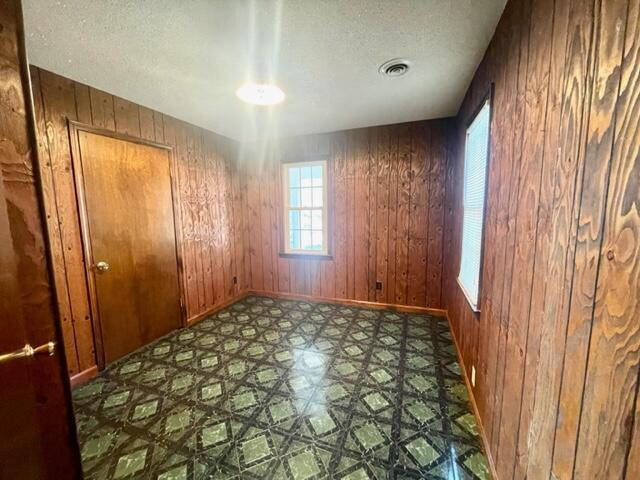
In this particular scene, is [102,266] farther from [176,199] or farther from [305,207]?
[305,207]

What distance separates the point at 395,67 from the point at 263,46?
3.03ft

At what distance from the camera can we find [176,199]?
2.90 m

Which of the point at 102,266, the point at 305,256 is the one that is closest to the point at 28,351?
the point at 102,266

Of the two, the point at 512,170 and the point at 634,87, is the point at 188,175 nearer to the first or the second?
the point at 512,170

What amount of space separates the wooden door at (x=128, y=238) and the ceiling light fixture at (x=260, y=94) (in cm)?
113

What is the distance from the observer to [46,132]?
1879mm

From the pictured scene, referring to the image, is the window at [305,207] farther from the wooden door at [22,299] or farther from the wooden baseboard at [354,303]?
the wooden door at [22,299]

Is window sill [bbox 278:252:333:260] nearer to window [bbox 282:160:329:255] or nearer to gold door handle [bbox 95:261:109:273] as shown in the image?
window [bbox 282:160:329:255]

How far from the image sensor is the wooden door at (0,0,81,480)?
72 cm

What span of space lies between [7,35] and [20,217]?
20.0 inches

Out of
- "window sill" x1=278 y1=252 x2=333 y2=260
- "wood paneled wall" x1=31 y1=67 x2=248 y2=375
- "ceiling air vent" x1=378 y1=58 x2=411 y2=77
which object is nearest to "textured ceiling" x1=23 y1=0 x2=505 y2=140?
"ceiling air vent" x1=378 y1=58 x2=411 y2=77

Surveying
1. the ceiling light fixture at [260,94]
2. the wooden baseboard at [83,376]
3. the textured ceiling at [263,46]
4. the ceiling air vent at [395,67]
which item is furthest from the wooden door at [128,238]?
the ceiling air vent at [395,67]

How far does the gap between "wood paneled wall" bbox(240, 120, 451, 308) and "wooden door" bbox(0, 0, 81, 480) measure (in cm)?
295

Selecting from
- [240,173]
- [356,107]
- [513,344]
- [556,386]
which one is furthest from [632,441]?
[240,173]
